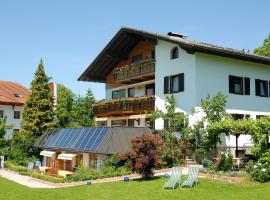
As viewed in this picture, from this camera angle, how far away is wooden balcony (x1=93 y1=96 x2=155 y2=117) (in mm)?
36275

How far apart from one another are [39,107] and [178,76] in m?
16.9

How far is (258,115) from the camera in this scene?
3556cm

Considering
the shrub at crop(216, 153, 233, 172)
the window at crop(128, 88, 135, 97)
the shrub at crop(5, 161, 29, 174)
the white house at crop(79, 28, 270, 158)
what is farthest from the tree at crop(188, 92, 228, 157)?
the shrub at crop(5, 161, 29, 174)

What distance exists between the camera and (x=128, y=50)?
1651 inches

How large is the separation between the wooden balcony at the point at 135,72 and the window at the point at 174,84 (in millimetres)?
2327

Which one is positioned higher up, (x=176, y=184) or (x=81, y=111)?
(x=81, y=111)

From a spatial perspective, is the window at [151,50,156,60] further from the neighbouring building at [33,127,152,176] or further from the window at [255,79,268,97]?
the window at [255,79,268,97]

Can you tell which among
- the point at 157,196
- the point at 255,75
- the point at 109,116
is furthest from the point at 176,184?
the point at 109,116

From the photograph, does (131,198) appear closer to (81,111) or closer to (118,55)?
(118,55)

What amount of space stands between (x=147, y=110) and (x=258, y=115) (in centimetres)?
956

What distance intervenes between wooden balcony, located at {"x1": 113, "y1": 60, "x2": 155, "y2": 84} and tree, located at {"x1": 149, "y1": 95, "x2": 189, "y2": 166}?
16.2ft

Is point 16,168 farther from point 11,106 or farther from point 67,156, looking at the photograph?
point 11,106

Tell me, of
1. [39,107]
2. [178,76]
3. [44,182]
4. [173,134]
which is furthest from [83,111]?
[44,182]

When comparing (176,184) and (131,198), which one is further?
(176,184)
